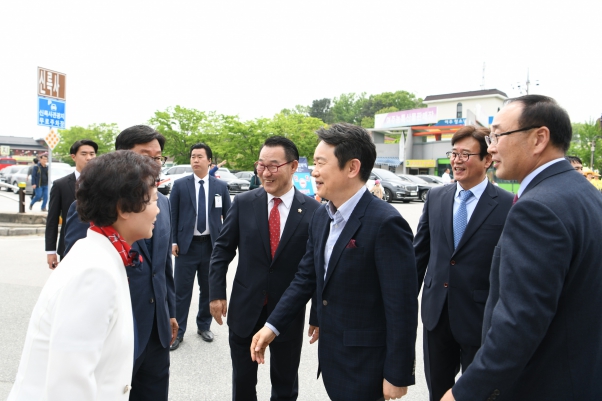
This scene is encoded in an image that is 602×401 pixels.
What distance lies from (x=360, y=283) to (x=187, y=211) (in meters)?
3.43

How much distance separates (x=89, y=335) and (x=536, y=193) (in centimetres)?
161

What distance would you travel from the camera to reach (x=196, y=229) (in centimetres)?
517

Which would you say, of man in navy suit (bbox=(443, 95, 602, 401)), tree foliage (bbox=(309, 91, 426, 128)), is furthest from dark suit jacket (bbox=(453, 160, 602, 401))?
tree foliage (bbox=(309, 91, 426, 128))

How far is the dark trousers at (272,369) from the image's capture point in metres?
3.01

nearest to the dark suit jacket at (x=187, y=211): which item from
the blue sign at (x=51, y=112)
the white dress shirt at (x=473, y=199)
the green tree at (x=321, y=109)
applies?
the white dress shirt at (x=473, y=199)

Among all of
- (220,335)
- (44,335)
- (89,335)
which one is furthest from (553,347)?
(220,335)

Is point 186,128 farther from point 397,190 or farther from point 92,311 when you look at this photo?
point 92,311

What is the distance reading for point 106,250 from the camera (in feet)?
5.12

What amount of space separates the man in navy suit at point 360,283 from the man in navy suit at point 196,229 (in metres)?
2.70

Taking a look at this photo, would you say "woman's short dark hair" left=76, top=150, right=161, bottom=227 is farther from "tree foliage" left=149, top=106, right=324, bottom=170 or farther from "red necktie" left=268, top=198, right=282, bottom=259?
"tree foliage" left=149, top=106, right=324, bottom=170

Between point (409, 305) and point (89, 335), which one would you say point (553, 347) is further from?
point (89, 335)

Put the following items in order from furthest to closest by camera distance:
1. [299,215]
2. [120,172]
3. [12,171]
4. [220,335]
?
[12,171], [220,335], [299,215], [120,172]

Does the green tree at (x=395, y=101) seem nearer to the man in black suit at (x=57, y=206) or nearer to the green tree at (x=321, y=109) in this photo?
the green tree at (x=321, y=109)

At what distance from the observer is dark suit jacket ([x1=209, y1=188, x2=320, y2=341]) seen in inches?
121
